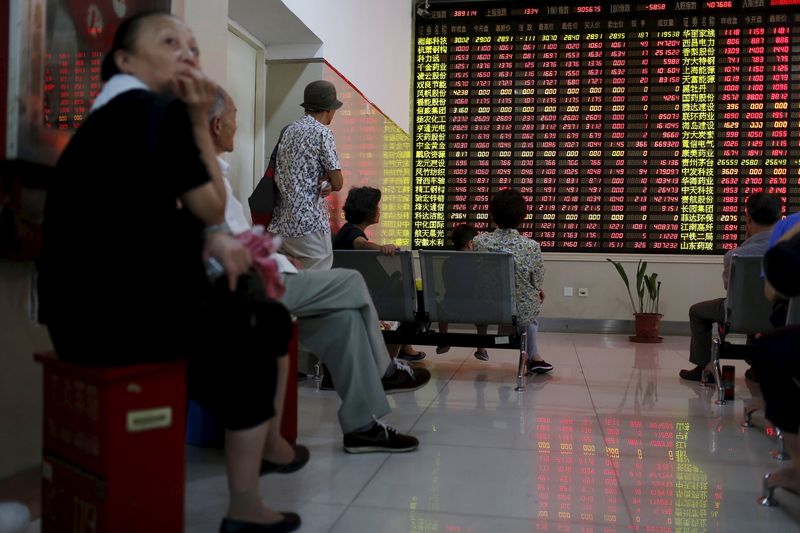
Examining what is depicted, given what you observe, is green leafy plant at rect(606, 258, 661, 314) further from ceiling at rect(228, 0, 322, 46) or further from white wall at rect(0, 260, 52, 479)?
white wall at rect(0, 260, 52, 479)

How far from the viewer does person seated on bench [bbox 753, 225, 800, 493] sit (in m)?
1.83

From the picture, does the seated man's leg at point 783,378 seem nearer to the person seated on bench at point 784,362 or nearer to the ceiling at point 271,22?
the person seated on bench at point 784,362

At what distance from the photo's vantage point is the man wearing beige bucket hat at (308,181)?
361 cm

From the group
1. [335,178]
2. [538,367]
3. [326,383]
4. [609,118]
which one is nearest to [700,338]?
[538,367]

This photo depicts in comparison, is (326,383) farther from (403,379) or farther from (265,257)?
(265,257)

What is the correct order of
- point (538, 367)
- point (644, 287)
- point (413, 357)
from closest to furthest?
point (538, 367) < point (413, 357) < point (644, 287)

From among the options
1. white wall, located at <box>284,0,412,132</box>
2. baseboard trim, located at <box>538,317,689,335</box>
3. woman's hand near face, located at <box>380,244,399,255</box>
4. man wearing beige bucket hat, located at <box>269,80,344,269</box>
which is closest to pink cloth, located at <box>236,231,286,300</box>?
man wearing beige bucket hat, located at <box>269,80,344,269</box>

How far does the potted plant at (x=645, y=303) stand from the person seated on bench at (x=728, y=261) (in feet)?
6.79

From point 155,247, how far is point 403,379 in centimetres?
194

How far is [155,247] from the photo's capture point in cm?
141

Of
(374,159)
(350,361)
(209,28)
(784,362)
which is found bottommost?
(350,361)

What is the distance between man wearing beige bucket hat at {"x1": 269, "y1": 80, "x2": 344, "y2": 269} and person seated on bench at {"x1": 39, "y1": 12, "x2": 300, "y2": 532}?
2027 millimetres

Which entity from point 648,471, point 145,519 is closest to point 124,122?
point 145,519

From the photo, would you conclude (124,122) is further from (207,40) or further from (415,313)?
(415,313)
